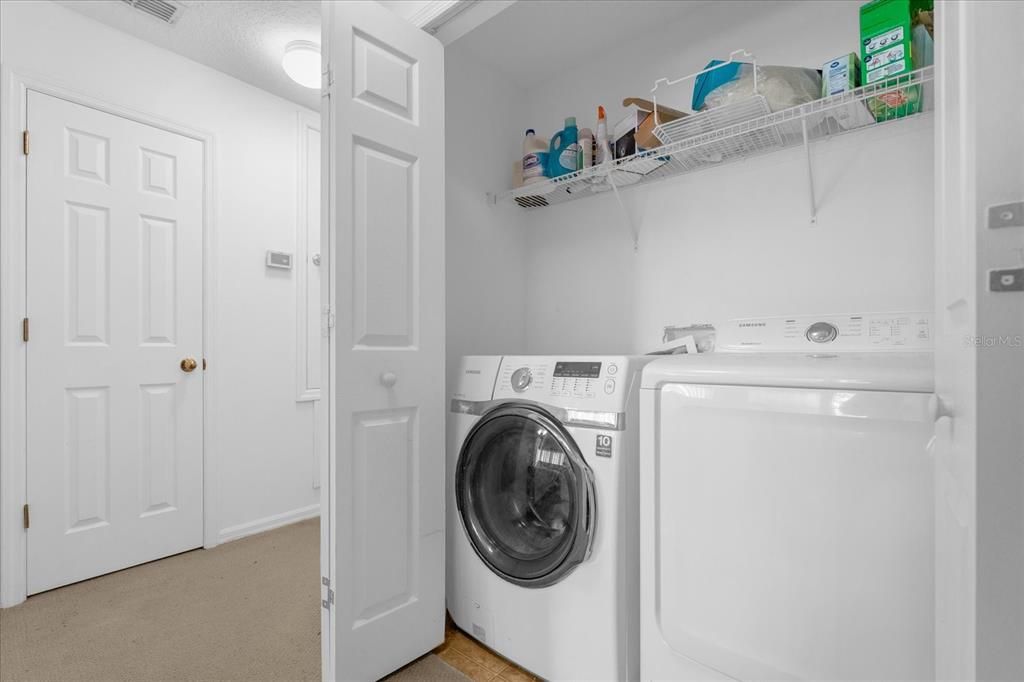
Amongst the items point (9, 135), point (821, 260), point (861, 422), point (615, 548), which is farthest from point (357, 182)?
point (9, 135)

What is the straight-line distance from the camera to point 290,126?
2873mm

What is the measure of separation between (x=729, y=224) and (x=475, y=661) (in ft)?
5.78

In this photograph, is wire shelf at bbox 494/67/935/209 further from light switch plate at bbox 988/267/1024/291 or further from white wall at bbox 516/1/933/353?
light switch plate at bbox 988/267/1024/291

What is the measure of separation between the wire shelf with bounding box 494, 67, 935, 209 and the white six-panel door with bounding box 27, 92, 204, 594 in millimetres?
1771

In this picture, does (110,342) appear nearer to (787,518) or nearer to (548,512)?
(548,512)

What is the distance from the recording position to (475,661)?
1.62 meters

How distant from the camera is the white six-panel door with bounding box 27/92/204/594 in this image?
2055mm

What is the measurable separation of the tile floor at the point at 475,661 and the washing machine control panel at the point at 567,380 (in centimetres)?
86

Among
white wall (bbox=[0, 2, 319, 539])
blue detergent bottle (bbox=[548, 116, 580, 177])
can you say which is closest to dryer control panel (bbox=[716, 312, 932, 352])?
blue detergent bottle (bbox=[548, 116, 580, 177])

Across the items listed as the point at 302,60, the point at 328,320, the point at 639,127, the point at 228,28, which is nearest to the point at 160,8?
the point at 228,28

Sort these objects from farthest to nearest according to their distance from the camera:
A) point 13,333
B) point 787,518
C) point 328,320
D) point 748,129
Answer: point 13,333 → point 748,129 → point 328,320 → point 787,518

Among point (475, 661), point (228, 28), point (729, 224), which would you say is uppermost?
point (228, 28)

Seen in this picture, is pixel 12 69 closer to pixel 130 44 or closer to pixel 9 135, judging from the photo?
pixel 9 135

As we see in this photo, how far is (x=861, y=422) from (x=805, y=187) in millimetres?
1028
